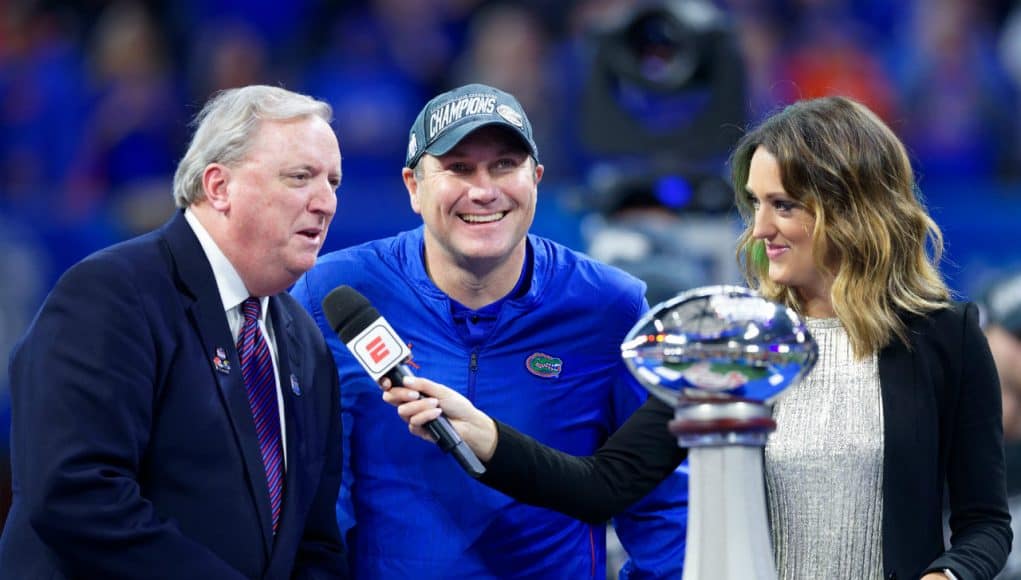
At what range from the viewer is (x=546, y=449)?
7.93 feet

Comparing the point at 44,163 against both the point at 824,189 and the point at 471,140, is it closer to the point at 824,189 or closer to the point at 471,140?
the point at 471,140

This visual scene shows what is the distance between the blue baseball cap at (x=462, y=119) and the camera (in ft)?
9.11

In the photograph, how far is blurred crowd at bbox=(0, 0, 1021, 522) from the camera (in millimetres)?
6625

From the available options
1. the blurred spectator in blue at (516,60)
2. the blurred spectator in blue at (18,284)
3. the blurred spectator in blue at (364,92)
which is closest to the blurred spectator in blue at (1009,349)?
the blurred spectator in blue at (516,60)

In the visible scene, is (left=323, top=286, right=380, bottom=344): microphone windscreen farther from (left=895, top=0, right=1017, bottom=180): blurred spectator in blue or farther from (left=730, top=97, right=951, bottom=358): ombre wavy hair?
(left=895, top=0, right=1017, bottom=180): blurred spectator in blue

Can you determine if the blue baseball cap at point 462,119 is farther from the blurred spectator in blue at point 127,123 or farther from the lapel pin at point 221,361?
the blurred spectator in blue at point 127,123

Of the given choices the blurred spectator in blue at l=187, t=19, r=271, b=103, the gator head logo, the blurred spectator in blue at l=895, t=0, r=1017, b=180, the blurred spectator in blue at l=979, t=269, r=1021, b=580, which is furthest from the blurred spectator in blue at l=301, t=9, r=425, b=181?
the gator head logo

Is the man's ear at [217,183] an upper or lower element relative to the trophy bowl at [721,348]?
upper

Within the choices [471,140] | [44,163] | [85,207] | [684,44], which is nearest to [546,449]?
[471,140]

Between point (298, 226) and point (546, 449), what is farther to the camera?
point (298, 226)

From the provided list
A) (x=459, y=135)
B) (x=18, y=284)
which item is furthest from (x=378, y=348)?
(x=18, y=284)

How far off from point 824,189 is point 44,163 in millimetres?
5857

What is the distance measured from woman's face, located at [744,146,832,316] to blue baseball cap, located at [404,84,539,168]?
55cm

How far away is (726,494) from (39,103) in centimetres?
660
